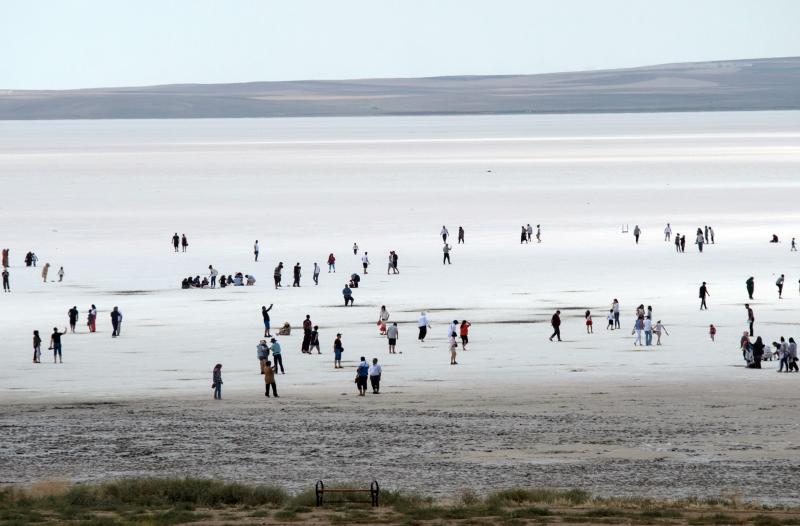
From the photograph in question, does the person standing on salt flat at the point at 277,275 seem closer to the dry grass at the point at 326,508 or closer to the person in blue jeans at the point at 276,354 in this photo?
the person in blue jeans at the point at 276,354

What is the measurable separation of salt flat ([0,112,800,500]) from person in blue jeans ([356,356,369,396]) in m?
0.35

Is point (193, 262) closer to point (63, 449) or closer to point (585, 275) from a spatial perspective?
point (585, 275)

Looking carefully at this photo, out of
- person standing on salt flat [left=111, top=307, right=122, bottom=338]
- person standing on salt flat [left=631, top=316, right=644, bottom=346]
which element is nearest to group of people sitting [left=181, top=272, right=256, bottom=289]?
person standing on salt flat [left=111, top=307, right=122, bottom=338]

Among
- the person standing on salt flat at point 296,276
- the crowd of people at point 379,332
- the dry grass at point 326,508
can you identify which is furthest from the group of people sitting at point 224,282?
the dry grass at point 326,508

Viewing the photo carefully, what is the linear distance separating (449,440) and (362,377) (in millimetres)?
5080

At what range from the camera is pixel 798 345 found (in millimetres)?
36562

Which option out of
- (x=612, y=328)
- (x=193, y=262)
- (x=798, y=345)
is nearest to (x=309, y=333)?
(x=612, y=328)

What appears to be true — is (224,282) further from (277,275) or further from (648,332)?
(648,332)

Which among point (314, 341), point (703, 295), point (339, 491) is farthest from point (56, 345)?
point (703, 295)

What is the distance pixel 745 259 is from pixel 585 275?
7642 mm

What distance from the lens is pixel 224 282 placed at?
169ft

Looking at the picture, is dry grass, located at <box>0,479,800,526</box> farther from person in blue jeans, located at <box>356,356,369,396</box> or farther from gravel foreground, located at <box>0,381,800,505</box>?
person in blue jeans, located at <box>356,356,369,396</box>

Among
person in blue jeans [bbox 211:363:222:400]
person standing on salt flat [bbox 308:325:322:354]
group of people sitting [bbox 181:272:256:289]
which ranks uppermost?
group of people sitting [bbox 181:272:256:289]

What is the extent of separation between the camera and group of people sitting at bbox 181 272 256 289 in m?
51.4
